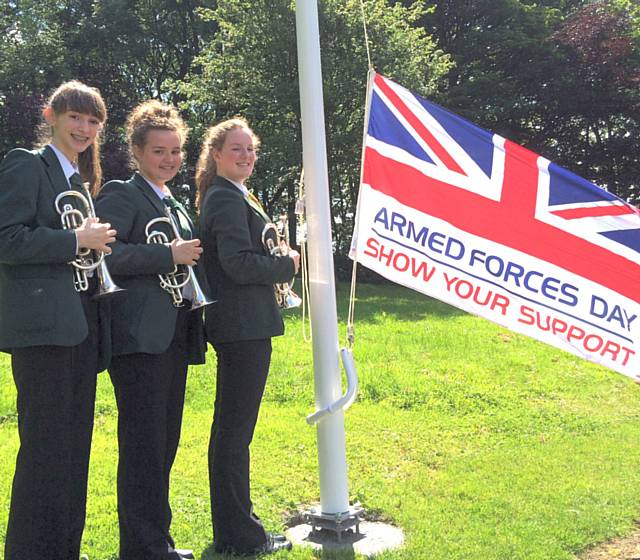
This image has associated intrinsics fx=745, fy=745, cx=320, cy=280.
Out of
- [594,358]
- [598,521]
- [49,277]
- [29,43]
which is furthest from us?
[29,43]

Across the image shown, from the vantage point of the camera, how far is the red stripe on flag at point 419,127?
4.32m

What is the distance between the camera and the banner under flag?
411 centimetres

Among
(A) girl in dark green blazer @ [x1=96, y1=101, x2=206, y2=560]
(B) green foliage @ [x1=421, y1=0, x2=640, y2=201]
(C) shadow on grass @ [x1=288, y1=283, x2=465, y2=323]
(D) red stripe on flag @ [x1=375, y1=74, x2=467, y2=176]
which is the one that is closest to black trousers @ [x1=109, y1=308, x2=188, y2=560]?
(A) girl in dark green blazer @ [x1=96, y1=101, x2=206, y2=560]

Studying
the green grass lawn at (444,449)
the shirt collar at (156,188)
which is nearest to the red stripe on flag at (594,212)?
the green grass lawn at (444,449)

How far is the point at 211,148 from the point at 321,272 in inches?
37.0

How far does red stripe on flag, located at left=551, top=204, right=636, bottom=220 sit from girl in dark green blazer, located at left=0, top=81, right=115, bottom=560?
2.51m

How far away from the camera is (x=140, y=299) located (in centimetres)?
354

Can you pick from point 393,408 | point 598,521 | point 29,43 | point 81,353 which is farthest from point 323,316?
point 29,43

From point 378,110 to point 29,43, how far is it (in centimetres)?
2275

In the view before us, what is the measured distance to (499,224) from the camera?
4.26 metres

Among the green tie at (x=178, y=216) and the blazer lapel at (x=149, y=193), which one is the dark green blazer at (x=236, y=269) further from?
the blazer lapel at (x=149, y=193)

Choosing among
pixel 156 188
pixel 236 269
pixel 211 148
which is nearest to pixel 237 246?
pixel 236 269

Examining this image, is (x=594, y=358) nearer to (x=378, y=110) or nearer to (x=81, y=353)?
(x=378, y=110)

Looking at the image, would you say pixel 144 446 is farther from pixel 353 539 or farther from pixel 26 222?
pixel 353 539
